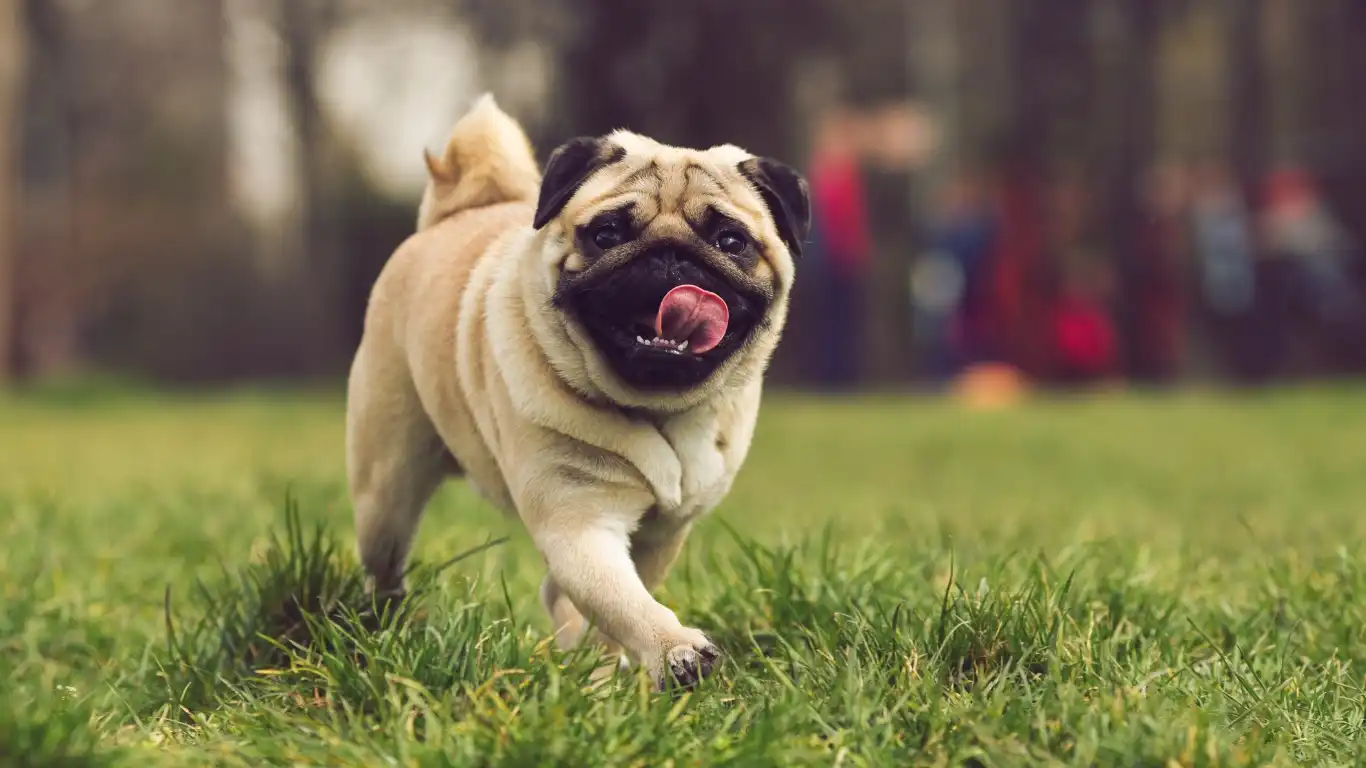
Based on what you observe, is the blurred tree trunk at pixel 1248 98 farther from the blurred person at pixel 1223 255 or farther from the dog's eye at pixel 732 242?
the dog's eye at pixel 732 242

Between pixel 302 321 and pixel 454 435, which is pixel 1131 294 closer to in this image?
pixel 302 321

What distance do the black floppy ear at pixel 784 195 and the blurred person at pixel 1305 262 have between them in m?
13.6

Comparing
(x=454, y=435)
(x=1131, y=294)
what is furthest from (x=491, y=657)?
(x=1131, y=294)

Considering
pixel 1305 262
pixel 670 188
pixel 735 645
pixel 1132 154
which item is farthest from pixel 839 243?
pixel 670 188

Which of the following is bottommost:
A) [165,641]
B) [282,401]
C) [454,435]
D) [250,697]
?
[282,401]

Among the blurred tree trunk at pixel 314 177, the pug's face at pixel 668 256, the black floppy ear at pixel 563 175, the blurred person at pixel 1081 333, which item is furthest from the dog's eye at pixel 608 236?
the blurred tree trunk at pixel 314 177

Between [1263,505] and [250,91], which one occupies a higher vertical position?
[250,91]

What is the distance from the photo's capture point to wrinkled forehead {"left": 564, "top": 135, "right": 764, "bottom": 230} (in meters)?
3.00

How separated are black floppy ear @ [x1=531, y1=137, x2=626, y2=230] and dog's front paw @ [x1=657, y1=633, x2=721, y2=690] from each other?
0.90 m

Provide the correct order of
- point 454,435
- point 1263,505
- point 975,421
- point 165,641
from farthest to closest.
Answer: point 975,421 < point 1263,505 < point 165,641 < point 454,435

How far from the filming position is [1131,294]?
16.3 meters

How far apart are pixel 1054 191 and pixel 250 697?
48.3 feet

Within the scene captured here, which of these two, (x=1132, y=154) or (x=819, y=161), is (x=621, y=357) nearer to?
(x=819, y=161)

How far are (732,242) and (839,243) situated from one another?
1075 cm
